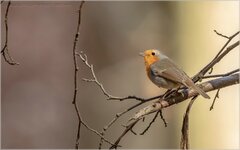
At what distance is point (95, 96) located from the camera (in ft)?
10.1

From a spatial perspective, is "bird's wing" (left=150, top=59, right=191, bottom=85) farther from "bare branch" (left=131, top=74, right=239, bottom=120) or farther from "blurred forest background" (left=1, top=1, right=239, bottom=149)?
"blurred forest background" (left=1, top=1, right=239, bottom=149)

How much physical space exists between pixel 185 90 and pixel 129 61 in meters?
1.36

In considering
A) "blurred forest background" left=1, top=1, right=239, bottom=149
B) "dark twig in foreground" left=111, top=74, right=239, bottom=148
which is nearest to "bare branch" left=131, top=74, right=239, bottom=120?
"dark twig in foreground" left=111, top=74, right=239, bottom=148

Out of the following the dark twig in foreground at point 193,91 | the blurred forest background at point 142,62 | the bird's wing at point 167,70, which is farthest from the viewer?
the blurred forest background at point 142,62

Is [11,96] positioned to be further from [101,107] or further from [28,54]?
[101,107]

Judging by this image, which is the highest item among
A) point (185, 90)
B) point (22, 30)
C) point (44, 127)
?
point (22, 30)

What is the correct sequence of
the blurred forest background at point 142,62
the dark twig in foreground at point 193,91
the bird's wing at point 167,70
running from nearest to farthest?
the dark twig in foreground at point 193,91 → the bird's wing at point 167,70 → the blurred forest background at point 142,62

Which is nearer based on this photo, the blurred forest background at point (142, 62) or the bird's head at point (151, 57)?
the bird's head at point (151, 57)

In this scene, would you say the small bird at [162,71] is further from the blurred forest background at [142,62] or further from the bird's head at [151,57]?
the blurred forest background at [142,62]

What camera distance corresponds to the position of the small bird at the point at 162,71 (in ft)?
5.00

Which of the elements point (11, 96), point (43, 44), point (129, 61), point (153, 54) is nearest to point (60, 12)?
point (43, 44)

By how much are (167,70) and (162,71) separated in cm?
2

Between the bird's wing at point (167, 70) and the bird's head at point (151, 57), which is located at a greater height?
the bird's head at point (151, 57)

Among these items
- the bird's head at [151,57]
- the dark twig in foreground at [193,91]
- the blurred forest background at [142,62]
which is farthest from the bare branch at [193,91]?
the blurred forest background at [142,62]
